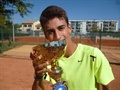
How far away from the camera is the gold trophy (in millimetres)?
1544

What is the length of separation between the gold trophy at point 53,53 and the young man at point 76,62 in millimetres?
78

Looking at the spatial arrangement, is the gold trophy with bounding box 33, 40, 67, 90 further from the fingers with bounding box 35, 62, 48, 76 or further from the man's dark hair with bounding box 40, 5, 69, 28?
the man's dark hair with bounding box 40, 5, 69, 28

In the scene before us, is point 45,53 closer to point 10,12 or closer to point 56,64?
point 56,64

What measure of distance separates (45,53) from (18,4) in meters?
22.9

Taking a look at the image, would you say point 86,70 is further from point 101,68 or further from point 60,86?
point 60,86

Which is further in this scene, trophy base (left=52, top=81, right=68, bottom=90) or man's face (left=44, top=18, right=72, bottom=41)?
man's face (left=44, top=18, right=72, bottom=41)

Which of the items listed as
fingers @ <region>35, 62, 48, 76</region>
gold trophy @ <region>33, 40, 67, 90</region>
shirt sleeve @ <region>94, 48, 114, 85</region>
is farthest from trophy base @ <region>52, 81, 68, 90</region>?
shirt sleeve @ <region>94, 48, 114, 85</region>

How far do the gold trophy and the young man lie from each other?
8 cm

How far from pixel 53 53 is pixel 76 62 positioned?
0.78ft

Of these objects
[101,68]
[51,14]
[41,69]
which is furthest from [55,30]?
[101,68]

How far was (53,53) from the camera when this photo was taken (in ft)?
5.19

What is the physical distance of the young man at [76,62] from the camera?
1679mm

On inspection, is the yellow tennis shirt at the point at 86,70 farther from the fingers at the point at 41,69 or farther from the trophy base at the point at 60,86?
the fingers at the point at 41,69

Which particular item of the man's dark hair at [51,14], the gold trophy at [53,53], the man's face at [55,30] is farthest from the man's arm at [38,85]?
the man's dark hair at [51,14]
